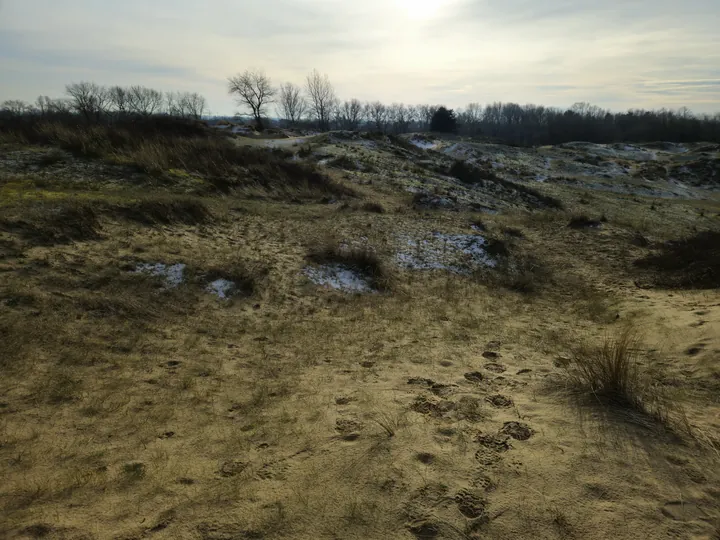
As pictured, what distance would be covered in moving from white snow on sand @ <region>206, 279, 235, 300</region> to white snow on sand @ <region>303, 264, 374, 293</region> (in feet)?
6.37

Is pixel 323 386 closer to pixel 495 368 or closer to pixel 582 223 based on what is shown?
pixel 495 368

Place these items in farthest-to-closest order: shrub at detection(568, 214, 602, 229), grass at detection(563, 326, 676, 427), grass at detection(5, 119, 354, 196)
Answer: shrub at detection(568, 214, 602, 229), grass at detection(5, 119, 354, 196), grass at detection(563, 326, 676, 427)

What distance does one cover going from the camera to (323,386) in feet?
16.6

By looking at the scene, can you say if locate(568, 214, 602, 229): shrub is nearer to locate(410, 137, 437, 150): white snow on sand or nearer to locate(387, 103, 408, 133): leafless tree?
locate(410, 137, 437, 150): white snow on sand

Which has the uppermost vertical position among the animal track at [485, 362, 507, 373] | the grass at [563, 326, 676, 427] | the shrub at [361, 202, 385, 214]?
the shrub at [361, 202, 385, 214]

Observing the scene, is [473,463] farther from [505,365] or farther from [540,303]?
[540,303]

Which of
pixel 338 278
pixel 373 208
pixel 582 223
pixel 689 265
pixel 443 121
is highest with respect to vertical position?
pixel 443 121

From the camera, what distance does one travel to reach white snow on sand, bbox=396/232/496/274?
1120cm

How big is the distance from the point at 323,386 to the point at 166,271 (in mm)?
4669

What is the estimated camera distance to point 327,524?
279 centimetres

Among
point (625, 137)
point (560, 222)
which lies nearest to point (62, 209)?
point (560, 222)

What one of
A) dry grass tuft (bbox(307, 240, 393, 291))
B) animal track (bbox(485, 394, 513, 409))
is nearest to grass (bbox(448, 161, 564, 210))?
dry grass tuft (bbox(307, 240, 393, 291))

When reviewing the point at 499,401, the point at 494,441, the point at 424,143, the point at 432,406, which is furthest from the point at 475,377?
the point at 424,143

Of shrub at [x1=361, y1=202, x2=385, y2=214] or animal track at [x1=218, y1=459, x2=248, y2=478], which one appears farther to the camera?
A: shrub at [x1=361, y1=202, x2=385, y2=214]
